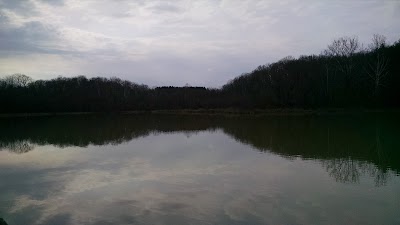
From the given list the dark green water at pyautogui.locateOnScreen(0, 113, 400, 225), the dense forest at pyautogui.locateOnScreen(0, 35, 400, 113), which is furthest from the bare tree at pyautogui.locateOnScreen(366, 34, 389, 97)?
the dark green water at pyautogui.locateOnScreen(0, 113, 400, 225)

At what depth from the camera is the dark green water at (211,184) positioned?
26.5ft

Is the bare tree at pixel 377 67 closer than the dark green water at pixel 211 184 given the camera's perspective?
No

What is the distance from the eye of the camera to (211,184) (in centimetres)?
1109

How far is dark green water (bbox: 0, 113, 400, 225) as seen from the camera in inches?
317

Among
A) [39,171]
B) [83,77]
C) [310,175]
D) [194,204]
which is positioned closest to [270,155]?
[310,175]

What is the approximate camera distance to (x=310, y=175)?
11773 mm

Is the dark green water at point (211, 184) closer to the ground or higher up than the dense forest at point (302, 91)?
closer to the ground

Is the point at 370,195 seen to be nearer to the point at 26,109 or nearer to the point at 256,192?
the point at 256,192

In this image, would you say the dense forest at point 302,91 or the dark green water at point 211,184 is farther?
the dense forest at point 302,91

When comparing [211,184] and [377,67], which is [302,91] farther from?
[211,184]

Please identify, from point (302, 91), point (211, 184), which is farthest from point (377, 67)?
point (211, 184)

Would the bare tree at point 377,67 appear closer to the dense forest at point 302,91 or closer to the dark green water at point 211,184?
the dense forest at point 302,91

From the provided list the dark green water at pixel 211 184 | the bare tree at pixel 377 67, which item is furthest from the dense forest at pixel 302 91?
the dark green water at pixel 211 184

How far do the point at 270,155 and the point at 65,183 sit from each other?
9.00 m
